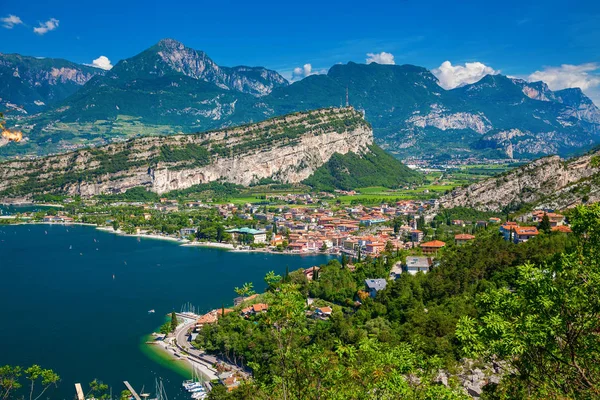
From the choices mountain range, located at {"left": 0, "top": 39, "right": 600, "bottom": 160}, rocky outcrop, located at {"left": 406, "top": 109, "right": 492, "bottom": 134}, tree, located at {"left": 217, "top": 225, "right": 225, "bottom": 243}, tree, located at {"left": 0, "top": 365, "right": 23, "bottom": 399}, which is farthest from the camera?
rocky outcrop, located at {"left": 406, "top": 109, "right": 492, "bottom": 134}

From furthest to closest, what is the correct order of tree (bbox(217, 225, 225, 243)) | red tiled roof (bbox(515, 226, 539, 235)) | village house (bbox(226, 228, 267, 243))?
tree (bbox(217, 225, 225, 243))
village house (bbox(226, 228, 267, 243))
red tiled roof (bbox(515, 226, 539, 235))

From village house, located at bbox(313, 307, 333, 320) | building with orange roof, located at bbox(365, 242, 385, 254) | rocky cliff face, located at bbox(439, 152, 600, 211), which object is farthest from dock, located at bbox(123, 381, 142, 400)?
rocky cliff face, located at bbox(439, 152, 600, 211)

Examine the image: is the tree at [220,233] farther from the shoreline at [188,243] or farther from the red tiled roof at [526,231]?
the red tiled roof at [526,231]

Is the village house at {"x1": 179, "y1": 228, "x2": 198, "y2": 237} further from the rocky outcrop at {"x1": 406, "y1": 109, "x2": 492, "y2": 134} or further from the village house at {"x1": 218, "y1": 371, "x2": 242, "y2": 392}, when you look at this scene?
the rocky outcrop at {"x1": 406, "y1": 109, "x2": 492, "y2": 134}

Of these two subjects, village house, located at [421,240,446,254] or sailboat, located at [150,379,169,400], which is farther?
village house, located at [421,240,446,254]

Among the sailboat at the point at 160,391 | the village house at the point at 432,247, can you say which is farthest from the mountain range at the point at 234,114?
the sailboat at the point at 160,391

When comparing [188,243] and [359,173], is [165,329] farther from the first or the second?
[359,173]
